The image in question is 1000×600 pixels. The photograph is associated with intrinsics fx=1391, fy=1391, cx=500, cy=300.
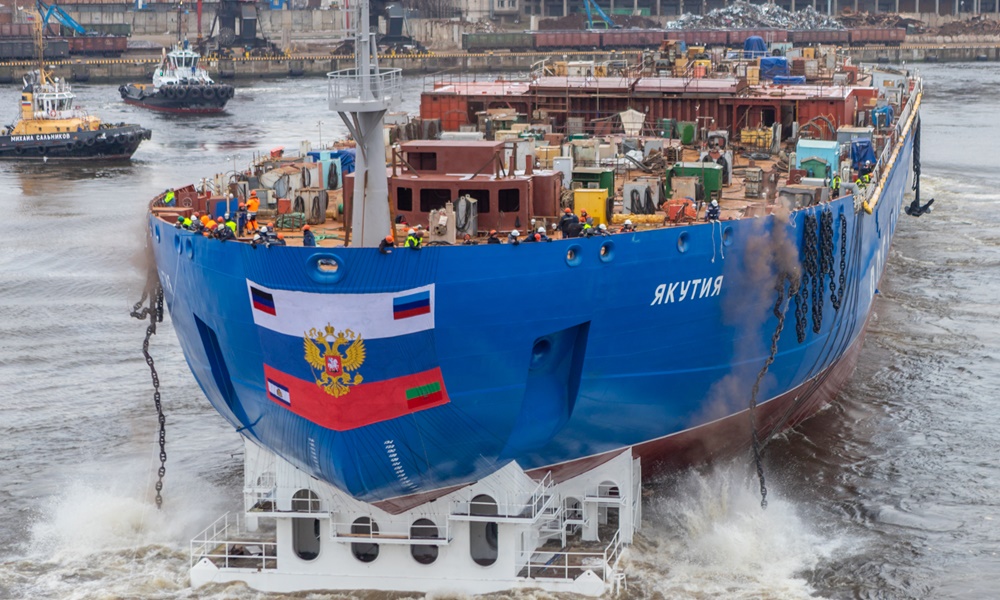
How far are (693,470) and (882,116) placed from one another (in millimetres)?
15491

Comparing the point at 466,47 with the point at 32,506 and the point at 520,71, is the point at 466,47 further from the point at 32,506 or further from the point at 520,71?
the point at 32,506

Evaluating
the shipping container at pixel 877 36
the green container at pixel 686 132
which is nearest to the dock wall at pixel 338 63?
the shipping container at pixel 877 36

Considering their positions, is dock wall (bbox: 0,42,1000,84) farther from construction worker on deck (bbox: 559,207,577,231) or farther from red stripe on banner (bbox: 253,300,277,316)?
red stripe on banner (bbox: 253,300,277,316)

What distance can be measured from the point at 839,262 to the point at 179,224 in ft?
32.5

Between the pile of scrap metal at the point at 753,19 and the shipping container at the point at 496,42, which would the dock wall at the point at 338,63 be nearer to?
the shipping container at the point at 496,42

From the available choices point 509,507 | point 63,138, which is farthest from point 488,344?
point 63,138

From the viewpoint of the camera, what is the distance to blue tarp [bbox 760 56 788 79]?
37.2 metres

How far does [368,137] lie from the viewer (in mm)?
16906

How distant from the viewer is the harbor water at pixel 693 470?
57.9 feet

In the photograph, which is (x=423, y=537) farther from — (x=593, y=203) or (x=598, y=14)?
(x=598, y=14)

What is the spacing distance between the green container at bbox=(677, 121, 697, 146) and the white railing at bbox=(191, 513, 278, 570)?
41.4 feet

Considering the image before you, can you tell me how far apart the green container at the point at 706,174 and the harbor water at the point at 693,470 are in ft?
13.7

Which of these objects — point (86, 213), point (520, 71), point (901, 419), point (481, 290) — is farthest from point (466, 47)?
point (481, 290)

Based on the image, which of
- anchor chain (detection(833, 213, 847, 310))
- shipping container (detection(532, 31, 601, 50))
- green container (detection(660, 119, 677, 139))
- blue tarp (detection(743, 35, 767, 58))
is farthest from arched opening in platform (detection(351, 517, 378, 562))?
shipping container (detection(532, 31, 601, 50))
